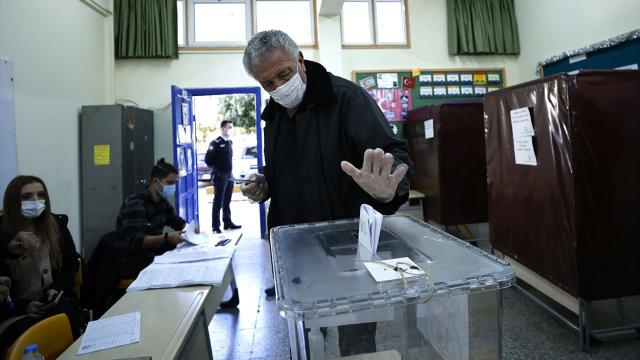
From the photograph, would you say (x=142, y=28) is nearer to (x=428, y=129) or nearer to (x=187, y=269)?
(x=428, y=129)

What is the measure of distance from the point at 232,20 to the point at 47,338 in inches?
177

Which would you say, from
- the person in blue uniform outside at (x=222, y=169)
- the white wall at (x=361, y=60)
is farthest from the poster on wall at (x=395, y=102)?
the person in blue uniform outside at (x=222, y=169)

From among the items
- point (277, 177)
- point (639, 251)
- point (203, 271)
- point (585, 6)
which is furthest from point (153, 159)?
point (585, 6)

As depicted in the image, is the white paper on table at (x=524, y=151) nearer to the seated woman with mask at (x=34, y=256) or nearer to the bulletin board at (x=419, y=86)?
the bulletin board at (x=419, y=86)

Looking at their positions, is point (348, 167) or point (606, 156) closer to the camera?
point (348, 167)

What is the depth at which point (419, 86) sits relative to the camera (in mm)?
4930

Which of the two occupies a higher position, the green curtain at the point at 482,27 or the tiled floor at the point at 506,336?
the green curtain at the point at 482,27

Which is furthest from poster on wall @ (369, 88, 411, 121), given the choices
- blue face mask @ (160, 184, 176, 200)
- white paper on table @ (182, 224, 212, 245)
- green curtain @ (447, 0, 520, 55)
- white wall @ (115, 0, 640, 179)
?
white paper on table @ (182, 224, 212, 245)

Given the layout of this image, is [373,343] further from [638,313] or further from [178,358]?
[638,313]

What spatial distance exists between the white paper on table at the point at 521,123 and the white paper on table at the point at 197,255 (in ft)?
6.53

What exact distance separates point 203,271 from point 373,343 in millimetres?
Result: 1296

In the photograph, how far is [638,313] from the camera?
245 cm

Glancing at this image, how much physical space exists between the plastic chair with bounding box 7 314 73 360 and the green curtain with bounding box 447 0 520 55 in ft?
16.5

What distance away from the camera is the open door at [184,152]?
423cm
